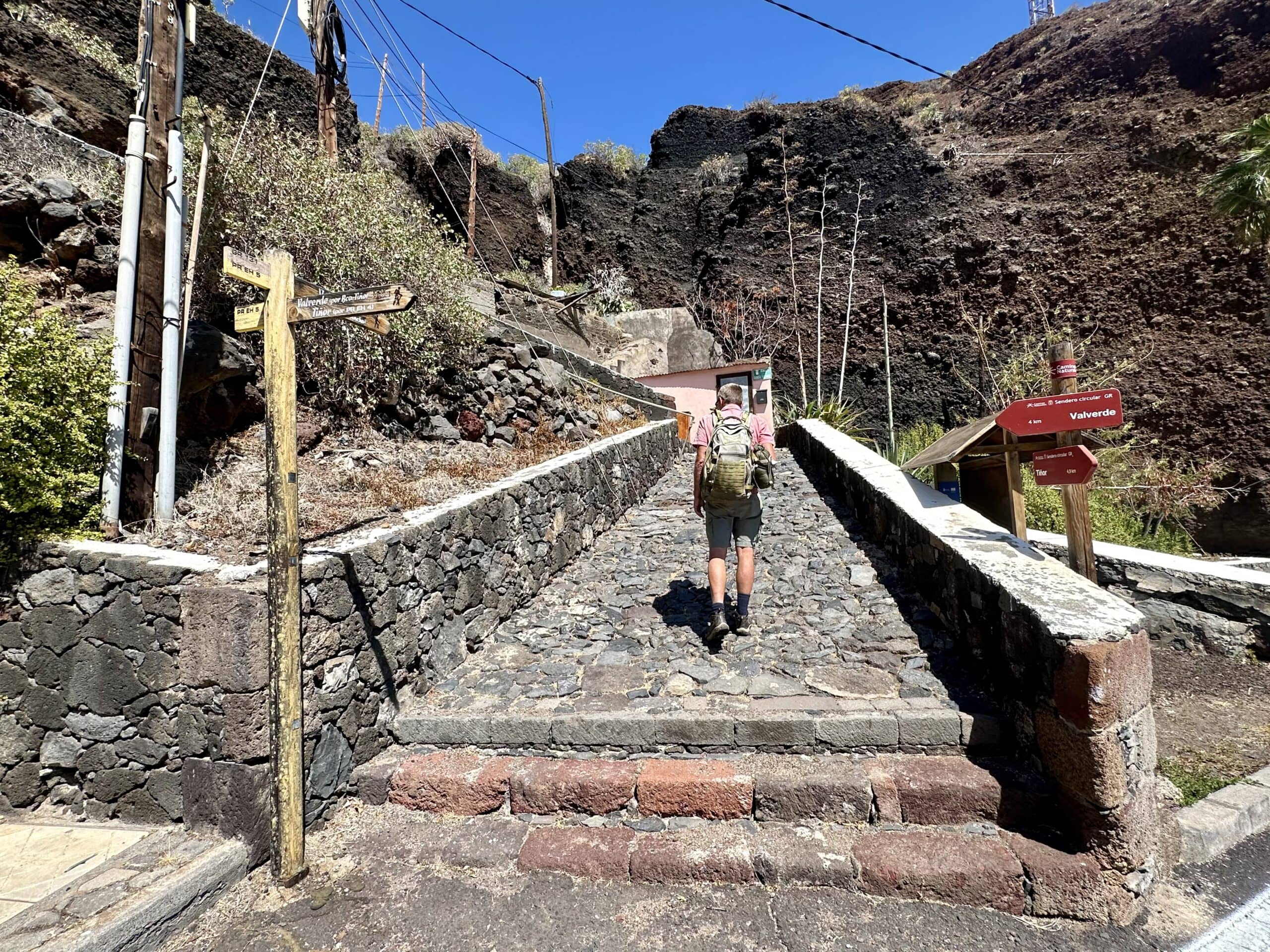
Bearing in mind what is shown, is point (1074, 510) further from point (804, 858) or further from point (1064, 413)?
point (804, 858)

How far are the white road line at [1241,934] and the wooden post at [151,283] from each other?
5548 mm

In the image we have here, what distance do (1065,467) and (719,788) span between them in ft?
7.64

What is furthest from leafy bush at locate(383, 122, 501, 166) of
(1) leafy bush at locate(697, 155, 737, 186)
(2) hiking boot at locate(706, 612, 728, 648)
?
(2) hiking boot at locate(706, 612, 728, 648)

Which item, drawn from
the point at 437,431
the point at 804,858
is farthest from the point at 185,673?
the point at 437,431

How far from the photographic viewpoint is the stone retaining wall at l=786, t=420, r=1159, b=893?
2.31 meters

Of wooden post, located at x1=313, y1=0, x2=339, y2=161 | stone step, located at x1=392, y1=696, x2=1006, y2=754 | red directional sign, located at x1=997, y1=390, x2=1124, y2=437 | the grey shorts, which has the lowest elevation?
stone step, located at x1=392, y1=696, x2=1006, y2=754

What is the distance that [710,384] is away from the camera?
48.2 feet

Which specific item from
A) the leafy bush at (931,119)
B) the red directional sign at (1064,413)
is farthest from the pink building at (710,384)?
the leafy bush at (931,119)

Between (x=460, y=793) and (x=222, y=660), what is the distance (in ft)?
4.21

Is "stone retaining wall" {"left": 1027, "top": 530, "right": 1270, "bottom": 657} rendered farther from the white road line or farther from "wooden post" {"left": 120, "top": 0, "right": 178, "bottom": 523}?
"wooden post" {"left": 120, "top": 0, "right": 178, "bottom": 523}

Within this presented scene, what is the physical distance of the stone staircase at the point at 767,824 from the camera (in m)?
2.34

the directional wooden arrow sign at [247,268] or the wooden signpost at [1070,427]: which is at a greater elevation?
the directional wooden arrow sign at [247,268]

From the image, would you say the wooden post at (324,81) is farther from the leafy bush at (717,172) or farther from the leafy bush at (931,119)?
the leafy bush at (931,119)

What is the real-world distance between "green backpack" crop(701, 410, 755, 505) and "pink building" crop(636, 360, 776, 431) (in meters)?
9.25
